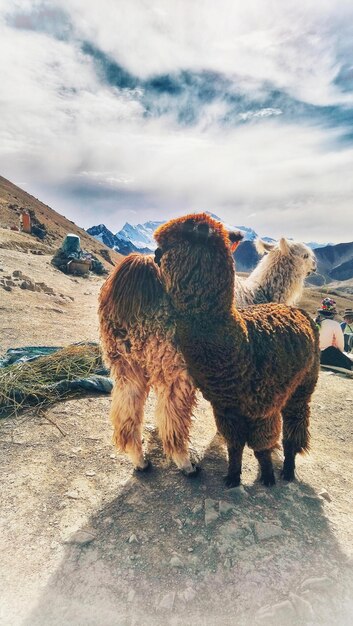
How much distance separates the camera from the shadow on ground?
2023 mm

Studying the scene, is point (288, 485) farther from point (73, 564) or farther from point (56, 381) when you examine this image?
point (56, 381)

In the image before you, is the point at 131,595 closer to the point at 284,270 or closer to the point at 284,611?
the point at 284,611

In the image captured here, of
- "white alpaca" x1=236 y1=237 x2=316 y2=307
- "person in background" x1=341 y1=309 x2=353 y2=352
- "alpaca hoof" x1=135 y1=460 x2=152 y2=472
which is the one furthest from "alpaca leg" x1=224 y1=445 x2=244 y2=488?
"person in background" x1=341 y1=309 x2=353 y2=352

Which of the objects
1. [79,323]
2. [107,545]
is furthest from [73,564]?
[79,323]

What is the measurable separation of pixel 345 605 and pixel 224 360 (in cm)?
159

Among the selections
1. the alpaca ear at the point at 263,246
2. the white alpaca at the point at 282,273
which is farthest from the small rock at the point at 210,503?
the alpaca ear at the point at 263,246

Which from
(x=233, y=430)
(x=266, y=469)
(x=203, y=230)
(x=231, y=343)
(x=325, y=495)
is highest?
(x=203, y=230)

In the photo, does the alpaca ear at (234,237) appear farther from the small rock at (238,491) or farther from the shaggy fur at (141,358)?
the small rock at (238,491)

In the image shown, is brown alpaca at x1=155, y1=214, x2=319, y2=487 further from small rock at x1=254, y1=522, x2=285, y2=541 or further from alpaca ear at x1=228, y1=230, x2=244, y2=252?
small rock at x1=254, y1=522, x2=285, y2=541

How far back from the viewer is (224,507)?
280 cm

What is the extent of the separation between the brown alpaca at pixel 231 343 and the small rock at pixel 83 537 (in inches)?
46.5

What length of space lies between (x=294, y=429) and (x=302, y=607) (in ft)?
4.50

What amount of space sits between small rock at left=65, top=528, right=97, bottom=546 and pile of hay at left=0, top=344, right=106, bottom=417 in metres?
1.95

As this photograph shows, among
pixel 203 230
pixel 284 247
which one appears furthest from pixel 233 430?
pixel 284 247
